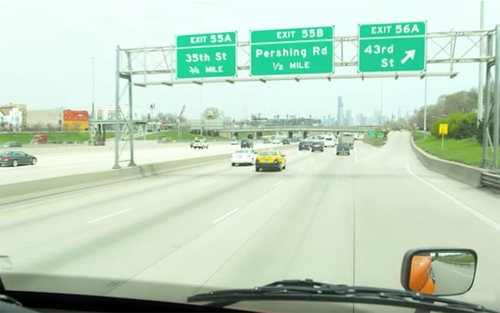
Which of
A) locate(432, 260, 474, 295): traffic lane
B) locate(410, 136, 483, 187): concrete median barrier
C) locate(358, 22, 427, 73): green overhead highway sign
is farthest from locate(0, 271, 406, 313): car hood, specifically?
locate(358, 22, 427, 73): green overhead highway sign

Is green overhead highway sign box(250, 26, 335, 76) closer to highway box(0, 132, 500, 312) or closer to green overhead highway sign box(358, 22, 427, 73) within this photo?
green overhead highway sign box(358, 22, 427, 73)

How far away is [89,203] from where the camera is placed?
15.9 metres

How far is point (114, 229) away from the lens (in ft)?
35.1

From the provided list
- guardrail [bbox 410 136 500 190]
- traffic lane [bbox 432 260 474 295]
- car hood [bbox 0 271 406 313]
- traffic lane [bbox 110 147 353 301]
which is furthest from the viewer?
guardrail [bbox 410 136 500 190]

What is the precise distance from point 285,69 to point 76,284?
67.6ft

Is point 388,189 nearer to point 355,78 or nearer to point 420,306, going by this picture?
point 355,78

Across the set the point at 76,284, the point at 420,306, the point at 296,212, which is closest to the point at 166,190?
the point at 296,212

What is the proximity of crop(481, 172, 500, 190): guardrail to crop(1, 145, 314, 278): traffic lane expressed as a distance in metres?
9.35

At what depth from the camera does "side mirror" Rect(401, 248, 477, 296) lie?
3453 mm

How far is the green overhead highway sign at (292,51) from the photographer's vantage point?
24.8 metres

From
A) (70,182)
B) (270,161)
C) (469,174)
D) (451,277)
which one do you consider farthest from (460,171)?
(451,277)

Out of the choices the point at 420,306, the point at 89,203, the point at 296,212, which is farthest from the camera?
the point at 89,203

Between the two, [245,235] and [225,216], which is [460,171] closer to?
[225,216]

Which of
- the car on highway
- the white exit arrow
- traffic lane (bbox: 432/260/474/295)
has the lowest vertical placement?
the car on highway
